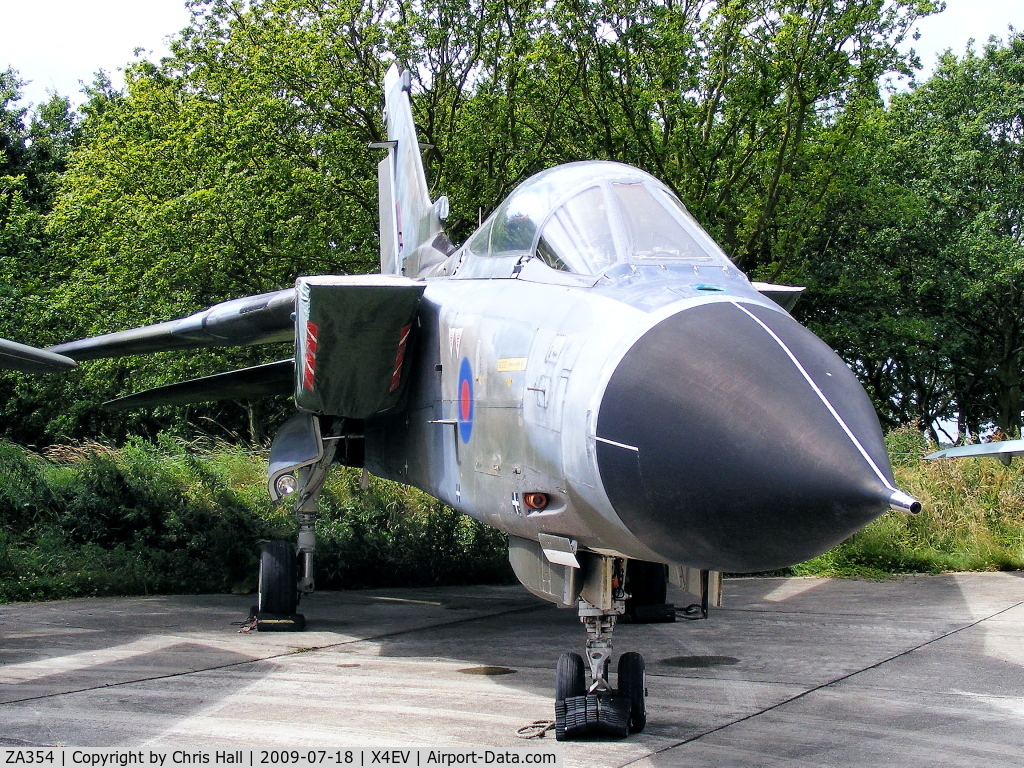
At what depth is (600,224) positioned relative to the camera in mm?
5398

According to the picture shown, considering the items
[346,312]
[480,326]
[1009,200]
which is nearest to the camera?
[480,326]

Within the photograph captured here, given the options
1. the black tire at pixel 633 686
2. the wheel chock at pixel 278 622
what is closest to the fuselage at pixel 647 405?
the black tire at pixel 633 686

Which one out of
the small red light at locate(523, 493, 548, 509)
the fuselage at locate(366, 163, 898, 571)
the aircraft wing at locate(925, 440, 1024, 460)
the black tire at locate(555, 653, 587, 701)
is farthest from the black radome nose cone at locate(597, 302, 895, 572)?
the aircraft wing at locate(925, 440, 1024, 460)

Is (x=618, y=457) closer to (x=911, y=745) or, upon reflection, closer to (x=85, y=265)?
(x=911, y=745)

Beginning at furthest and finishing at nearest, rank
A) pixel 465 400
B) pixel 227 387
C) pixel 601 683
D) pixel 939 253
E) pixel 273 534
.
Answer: pixel 939 253 < pixel 273 534 < pixel 227 387 < pixel 465 400 < pixel 601 683

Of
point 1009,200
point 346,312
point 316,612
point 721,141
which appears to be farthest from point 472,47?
point 1009,200

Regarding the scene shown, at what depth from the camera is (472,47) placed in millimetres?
19141

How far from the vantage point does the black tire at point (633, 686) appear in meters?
5.27

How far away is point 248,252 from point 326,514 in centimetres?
683

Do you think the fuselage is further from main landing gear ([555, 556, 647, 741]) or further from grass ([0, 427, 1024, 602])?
grass ([0, 427, 1024, 602])

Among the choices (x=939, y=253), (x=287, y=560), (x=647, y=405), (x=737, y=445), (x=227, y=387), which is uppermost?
(x=939, y=253)

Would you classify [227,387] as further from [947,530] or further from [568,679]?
[947,530]

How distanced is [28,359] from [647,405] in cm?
644

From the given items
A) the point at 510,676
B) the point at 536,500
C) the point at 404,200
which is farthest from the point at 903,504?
the point at 404,200
